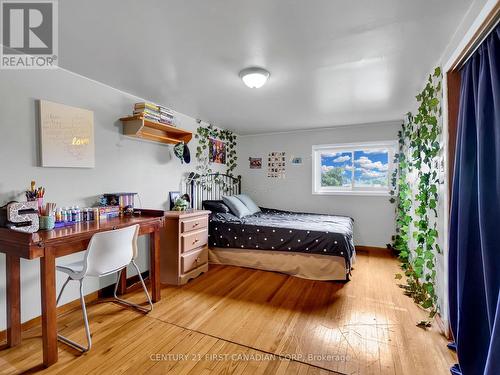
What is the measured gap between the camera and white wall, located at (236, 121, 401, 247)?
403 centimetres

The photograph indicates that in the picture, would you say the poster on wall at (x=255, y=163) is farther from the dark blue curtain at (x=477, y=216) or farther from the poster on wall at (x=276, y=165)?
the dark blue curtain at (x=477, y=216)

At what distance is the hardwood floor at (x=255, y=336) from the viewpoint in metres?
1.56

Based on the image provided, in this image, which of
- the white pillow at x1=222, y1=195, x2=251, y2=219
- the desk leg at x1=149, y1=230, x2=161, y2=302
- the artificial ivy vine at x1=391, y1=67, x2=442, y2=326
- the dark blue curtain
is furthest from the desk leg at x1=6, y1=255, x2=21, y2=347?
the artificial ivy vine at x1=391, y1=67, x2=442, y2=326

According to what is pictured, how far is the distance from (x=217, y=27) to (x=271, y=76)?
2.65ft

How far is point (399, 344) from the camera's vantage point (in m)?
1.75

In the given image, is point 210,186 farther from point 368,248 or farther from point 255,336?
point 368,248

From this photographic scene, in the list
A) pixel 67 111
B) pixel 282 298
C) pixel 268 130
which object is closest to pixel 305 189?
pixel 268 130

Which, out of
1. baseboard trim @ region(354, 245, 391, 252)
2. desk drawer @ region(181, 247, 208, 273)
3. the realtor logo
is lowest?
baseboard trim @ region(354, 245, 391, 252)

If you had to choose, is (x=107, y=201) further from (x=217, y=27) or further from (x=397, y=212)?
(x=397, y=212)

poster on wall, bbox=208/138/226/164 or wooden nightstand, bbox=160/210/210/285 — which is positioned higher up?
poster on wall, bbox=208/138/226/164

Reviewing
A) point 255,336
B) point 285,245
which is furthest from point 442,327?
point 285,245

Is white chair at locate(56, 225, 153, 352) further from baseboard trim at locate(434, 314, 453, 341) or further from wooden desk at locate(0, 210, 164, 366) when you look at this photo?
baseboard trim at locate(434, 314, 453, 341)

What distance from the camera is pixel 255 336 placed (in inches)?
73.0

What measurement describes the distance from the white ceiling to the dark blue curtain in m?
0.43
